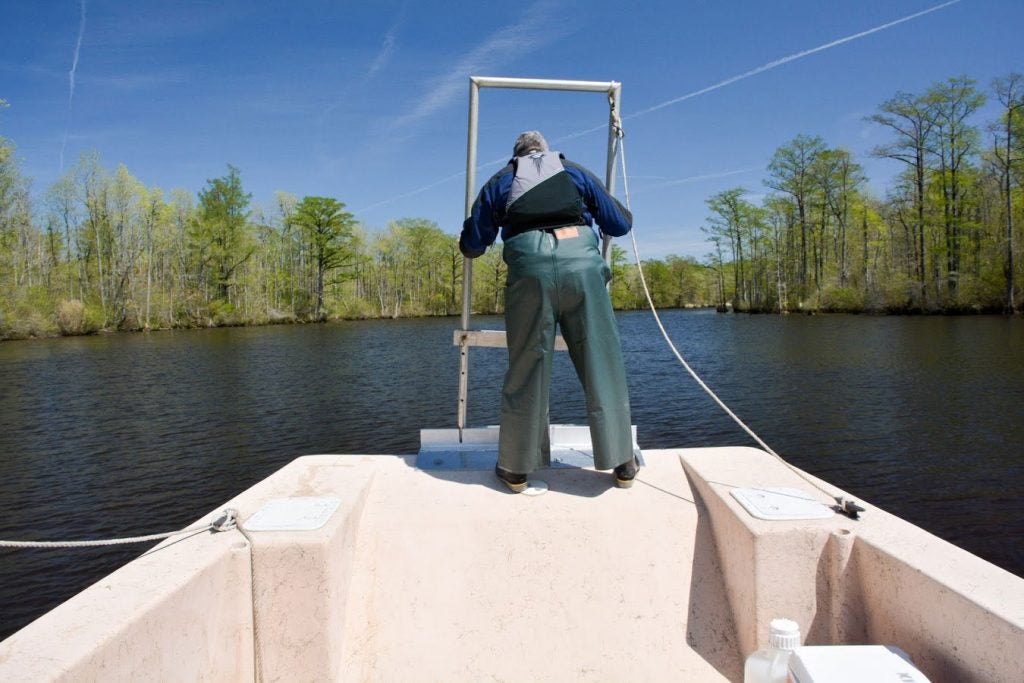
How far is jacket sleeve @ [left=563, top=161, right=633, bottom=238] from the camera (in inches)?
126

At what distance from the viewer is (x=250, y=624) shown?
2314mm

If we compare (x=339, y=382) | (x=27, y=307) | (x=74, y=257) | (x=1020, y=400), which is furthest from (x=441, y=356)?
(x=74, y=257)

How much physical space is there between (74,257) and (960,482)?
70.6 meters

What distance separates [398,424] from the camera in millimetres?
13500

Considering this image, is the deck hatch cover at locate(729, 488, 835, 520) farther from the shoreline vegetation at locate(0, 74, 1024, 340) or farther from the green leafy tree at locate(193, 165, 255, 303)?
the green leafy tree at locate(193, 165, 255, 303)

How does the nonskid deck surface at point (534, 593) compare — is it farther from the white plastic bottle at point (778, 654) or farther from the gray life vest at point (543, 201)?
the gray life vest at point (543, 201)

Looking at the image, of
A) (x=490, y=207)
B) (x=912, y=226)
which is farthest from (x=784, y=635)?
(x=912, y=226)

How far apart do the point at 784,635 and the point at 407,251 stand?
8725 centimetres

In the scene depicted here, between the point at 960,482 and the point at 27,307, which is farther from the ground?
the point at 27,307

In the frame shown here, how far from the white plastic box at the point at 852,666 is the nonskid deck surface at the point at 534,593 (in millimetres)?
569

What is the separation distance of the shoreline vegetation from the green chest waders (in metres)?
48.0

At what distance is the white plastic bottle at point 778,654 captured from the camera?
214cm

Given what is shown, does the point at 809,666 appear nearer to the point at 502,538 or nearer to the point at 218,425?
the point at 502,538

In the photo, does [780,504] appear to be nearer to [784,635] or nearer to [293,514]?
[784,635]
